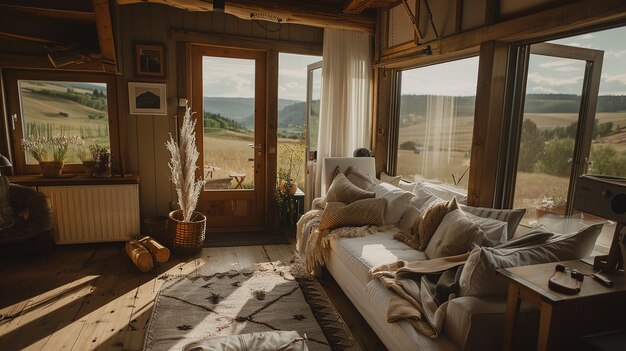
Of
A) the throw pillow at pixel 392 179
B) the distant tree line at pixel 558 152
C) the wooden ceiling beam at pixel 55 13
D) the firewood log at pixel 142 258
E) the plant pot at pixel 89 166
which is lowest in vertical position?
the firewood log at pixel 142 258

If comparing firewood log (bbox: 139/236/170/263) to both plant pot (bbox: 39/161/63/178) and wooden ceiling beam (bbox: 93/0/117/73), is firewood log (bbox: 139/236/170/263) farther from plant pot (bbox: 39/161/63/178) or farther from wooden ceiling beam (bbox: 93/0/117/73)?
wooden ceiling beam (bbox: 93/0/117/73)

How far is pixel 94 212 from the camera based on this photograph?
12.7 ft

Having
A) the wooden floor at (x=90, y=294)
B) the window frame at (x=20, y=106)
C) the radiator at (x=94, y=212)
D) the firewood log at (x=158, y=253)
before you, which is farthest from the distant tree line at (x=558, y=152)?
the window frame at (x=20, y=106)

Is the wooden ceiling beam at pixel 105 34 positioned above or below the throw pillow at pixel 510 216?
above

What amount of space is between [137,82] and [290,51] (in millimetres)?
1755

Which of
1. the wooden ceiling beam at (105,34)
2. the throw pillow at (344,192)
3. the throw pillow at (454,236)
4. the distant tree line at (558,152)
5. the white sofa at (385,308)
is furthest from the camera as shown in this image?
the throw pillow at (344,192)

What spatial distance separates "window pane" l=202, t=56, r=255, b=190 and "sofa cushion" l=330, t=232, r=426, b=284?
1.97m

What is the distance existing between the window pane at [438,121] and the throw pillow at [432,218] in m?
0.69

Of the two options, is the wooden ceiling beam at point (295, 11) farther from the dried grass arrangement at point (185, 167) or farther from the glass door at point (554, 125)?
the glass door at point (554, 125)

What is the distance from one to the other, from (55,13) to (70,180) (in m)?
1.55

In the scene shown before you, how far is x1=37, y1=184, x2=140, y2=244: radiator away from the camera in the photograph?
376 centimetres

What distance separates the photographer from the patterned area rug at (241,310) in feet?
7.98

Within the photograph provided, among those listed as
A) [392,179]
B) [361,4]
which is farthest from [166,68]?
[392,179]

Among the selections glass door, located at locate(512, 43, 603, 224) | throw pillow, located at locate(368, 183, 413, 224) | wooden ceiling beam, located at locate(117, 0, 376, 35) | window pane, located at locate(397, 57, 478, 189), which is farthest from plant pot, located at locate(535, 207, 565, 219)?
wooden ceiling beam, located at locate(117, 0, 376, 35)
